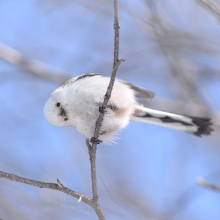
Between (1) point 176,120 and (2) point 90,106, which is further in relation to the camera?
(1) point 176,120

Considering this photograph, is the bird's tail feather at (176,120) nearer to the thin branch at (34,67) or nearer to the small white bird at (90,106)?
the small white bird at (90,106)

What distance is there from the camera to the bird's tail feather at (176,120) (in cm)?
314

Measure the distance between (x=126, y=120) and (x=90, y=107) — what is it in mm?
542

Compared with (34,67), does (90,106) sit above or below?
below

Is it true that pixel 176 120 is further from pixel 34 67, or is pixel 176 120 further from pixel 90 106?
pixel 34 67

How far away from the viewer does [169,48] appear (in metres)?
3.82

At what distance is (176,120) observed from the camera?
3.18 m

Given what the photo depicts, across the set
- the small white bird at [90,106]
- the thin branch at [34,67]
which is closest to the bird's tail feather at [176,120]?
the small white bird at [90,106]

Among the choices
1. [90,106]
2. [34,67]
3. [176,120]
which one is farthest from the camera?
[34,67]

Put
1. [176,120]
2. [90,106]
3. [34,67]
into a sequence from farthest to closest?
[34,67]
[176,120]
[90,106]

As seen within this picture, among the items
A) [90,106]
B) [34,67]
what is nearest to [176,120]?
[90,106]

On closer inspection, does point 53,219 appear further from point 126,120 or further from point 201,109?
point 201,109

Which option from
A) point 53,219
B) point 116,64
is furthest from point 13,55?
point 116,64

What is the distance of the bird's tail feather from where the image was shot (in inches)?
124
